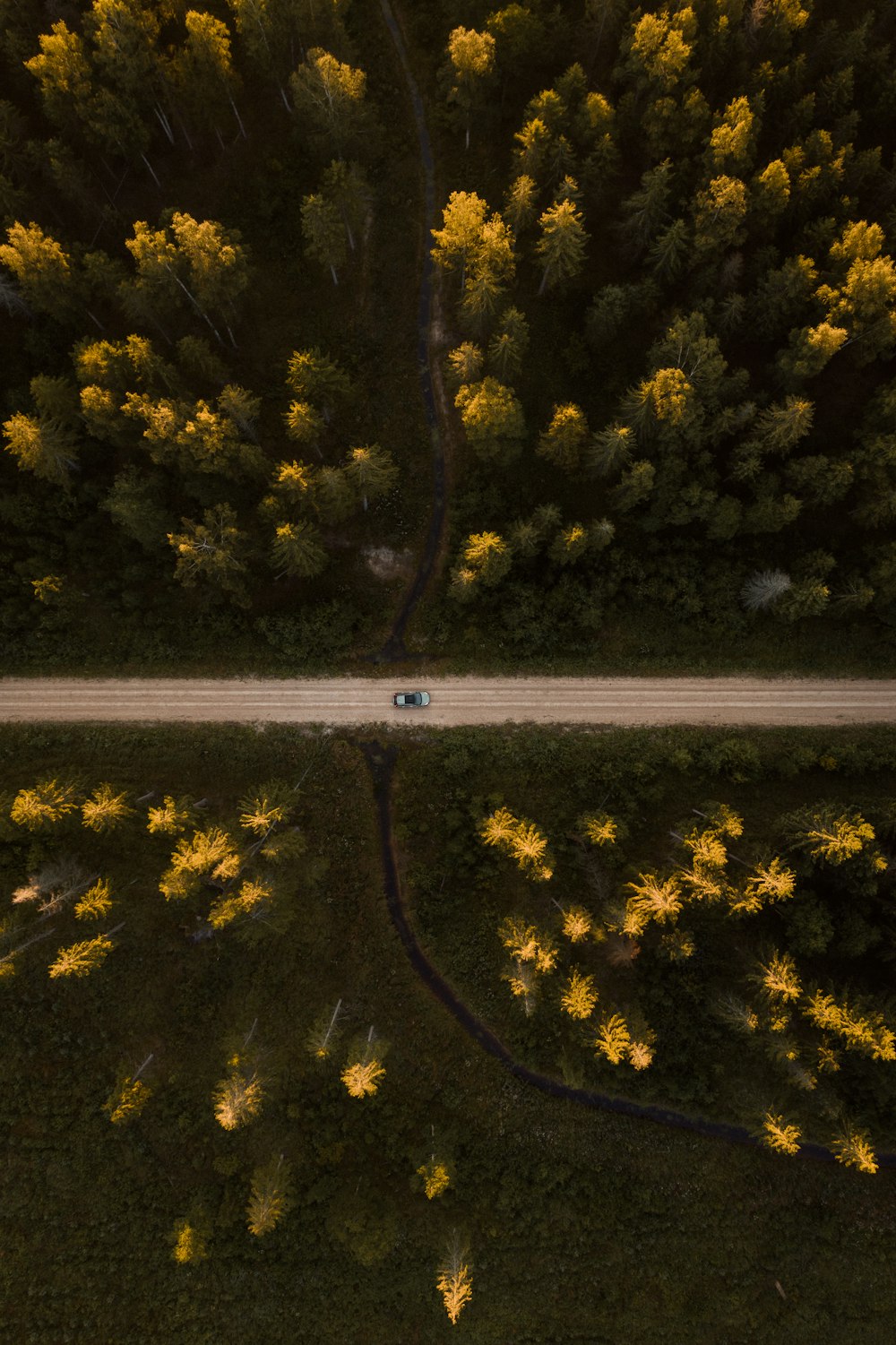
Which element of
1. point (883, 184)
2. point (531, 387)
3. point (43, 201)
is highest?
point (43, 201)

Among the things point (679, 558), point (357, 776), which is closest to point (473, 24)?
point (679, 558)

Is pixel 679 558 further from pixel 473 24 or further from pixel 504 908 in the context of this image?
pixel 473 24

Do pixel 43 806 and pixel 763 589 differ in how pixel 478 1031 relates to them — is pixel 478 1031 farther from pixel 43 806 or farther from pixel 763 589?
pixel 763 589

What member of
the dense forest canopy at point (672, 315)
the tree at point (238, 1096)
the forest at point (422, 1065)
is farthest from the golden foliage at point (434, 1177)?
the dense forest canopy at point (672, 315)

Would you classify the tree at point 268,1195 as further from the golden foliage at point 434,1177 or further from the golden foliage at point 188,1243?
the golden foliage at point 434,1177

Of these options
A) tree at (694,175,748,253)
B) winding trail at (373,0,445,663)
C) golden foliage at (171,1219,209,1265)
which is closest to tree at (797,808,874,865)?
winding trail at (373,0,445,663)

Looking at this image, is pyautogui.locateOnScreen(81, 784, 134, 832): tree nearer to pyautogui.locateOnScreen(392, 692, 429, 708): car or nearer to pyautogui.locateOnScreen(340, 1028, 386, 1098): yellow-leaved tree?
pyautogui.locateOnScreen(392, 692, 429, 708): car
